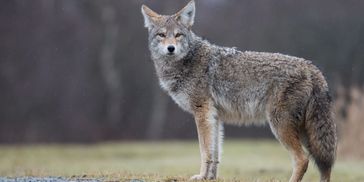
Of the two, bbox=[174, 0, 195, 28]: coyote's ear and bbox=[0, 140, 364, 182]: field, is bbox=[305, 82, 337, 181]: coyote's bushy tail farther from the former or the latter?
bbox=[0, 140, 364, 182]: field

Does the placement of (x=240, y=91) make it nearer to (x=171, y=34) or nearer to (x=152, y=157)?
(x=171, y=34)

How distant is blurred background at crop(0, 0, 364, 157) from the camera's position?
95.2 ft

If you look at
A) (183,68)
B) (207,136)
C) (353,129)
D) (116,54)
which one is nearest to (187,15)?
(183,68)

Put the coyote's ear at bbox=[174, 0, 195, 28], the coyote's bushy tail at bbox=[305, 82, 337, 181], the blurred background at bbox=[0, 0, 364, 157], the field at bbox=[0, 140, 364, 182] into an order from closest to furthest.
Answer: the coyote's bushy tail at bbox=[305, 82, 337, 181] < the coyote's ear at bbox=[174, 0, 195, 28] < the field at bbox=[0, 140, 364, 182] < the blurred background at bbox=[0, 0, 364, 157]

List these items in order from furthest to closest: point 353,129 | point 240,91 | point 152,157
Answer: point 152,157 < point 353,129 < point 240,91

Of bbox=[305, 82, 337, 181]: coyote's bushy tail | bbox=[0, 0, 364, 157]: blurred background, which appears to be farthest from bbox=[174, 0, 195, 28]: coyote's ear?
bbox=[0, 0, 364, 157]: blurred background

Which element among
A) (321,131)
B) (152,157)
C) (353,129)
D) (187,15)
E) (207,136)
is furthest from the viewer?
(152,157)

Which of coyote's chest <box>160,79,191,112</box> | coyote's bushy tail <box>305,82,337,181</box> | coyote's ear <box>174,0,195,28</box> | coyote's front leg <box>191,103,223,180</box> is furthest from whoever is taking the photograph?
coyote's ear <box>174,0,195,28</box>

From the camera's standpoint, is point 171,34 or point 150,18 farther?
point 150,18

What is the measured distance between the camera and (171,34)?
10500 mm

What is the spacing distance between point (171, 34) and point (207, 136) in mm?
1519

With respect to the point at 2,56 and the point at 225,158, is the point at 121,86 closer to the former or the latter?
the point at 2,56

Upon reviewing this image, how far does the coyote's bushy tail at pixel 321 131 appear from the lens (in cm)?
962

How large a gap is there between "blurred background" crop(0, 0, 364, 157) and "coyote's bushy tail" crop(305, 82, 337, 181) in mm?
18298
